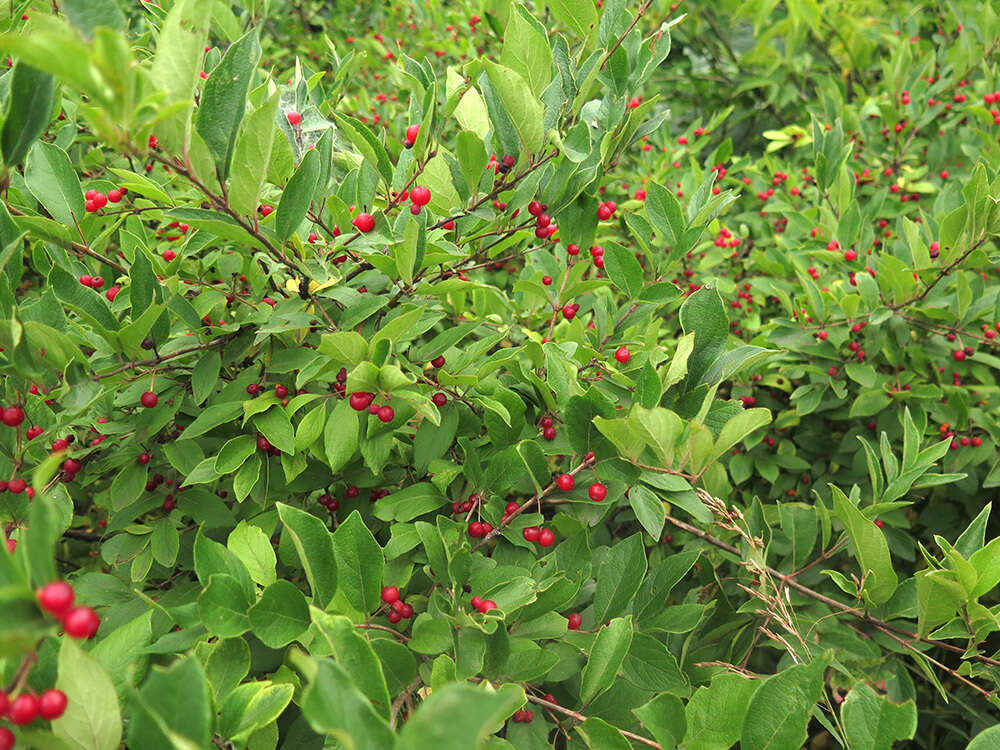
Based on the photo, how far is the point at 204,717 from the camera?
26.3 inches

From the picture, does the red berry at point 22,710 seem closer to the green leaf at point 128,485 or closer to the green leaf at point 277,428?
the green leaf at point 277,428

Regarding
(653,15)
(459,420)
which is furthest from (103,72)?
(653,15)

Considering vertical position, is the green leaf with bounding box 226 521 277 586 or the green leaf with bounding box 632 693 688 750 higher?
the green leaf with bounding box 226 521 277 586

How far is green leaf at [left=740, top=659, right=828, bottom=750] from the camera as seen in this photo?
0.89 metres

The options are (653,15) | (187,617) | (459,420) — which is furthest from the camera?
(653,15)

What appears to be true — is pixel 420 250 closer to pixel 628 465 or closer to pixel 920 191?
pixel 628 465

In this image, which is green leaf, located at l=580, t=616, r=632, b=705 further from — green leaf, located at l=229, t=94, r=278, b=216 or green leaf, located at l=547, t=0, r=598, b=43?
green leaf, located at l=547, t=0, r=598, b=43

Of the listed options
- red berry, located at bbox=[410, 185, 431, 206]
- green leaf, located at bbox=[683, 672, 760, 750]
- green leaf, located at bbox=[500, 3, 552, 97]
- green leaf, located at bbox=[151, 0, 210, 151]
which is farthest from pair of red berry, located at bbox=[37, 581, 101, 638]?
→ green leaf, located at bbox=[500, 3, 552, 97]

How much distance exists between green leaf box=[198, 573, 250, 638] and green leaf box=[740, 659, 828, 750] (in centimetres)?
67

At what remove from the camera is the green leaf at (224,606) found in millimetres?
913

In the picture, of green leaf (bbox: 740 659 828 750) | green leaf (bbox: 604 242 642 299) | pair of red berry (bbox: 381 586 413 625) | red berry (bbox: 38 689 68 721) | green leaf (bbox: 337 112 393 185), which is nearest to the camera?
red berry (bbox: 38 689 68 721)

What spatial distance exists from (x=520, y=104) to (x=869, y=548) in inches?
39.9

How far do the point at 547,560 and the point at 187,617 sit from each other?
23.6 inches

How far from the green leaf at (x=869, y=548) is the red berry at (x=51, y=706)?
1196 millimetres
